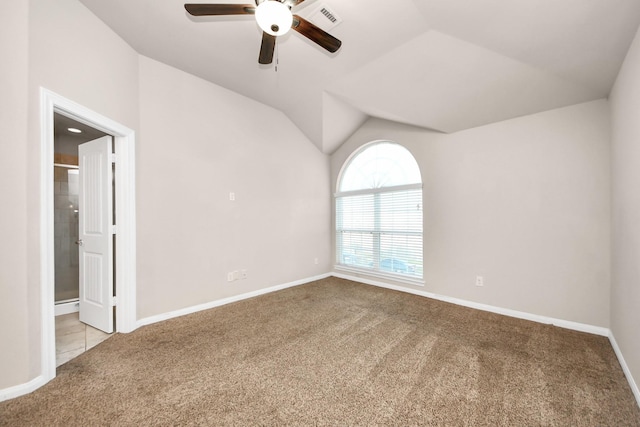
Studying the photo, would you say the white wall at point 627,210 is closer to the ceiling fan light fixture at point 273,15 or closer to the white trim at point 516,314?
the white trim at point 516,314

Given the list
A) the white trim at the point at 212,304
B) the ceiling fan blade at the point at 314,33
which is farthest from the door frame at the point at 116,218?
the ceiling fan blade at the point at 314,33

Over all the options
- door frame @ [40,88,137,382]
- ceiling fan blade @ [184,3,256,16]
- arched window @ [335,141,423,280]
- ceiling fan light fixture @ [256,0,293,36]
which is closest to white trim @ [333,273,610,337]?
arched window @ [335,141,423,280]

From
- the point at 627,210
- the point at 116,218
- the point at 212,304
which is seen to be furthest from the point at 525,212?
the point at 116,218

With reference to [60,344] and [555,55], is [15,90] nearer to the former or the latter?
[60,344]

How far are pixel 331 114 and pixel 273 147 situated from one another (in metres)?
1.04

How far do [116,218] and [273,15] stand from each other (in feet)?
7.87

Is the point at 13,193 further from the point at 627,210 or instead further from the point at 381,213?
the point at 627,210

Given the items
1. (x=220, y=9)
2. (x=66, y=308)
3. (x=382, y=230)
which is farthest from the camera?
(x=382, y=230)

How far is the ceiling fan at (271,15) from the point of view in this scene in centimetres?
157

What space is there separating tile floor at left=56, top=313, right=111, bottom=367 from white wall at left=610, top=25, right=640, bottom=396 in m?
4.18

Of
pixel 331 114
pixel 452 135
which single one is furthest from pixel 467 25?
pixel 331 114

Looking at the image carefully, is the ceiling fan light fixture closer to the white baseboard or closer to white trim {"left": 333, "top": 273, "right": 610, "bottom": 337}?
the white baseboard

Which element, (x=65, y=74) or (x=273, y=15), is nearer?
(x=273, y=15)

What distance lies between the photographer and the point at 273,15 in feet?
5.21
